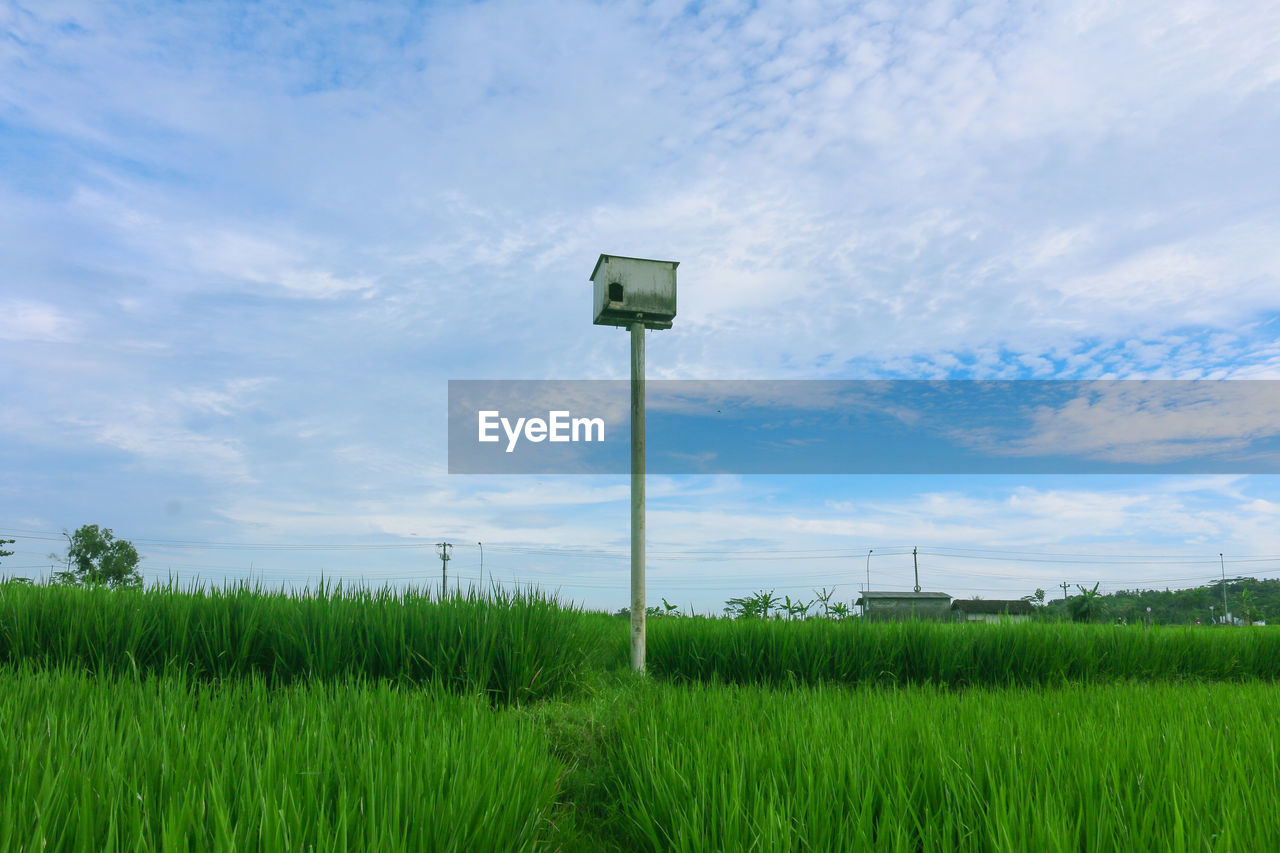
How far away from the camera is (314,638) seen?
5.49 m

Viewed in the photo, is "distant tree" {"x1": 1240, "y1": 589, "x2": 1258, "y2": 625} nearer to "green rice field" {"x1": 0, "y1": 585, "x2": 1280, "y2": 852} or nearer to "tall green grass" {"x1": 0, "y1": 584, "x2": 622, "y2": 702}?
"green rice field" {"x1": 0, "y1": 585, "x2": 1280, "y2": 852}

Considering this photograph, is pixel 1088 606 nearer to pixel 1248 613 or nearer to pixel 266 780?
pixel 1248 613

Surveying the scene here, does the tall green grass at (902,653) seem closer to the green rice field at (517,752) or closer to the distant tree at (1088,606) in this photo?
the green rice field at (517,752)

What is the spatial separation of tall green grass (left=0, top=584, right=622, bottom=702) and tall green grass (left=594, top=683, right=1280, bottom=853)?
1828 mm

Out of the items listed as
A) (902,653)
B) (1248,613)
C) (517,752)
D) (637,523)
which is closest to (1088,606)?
(1248,613)

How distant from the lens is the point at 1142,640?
884 cm

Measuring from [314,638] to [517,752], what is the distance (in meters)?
3.44

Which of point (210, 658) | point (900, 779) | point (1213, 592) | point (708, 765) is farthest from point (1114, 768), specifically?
point (1213, 592)

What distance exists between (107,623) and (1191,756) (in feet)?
23.7

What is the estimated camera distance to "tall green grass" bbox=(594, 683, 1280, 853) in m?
1.98

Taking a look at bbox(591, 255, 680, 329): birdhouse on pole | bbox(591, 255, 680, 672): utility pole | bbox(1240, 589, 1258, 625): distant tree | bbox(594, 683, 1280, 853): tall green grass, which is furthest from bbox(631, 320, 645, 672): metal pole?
bbox(1240, 589, 1258, 625): distant tree

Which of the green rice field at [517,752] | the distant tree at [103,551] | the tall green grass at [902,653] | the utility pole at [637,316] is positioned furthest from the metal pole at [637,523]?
the distant tree at [103,551]

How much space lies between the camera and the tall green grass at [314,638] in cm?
542

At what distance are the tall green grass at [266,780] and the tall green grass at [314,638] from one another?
215 centimetres
